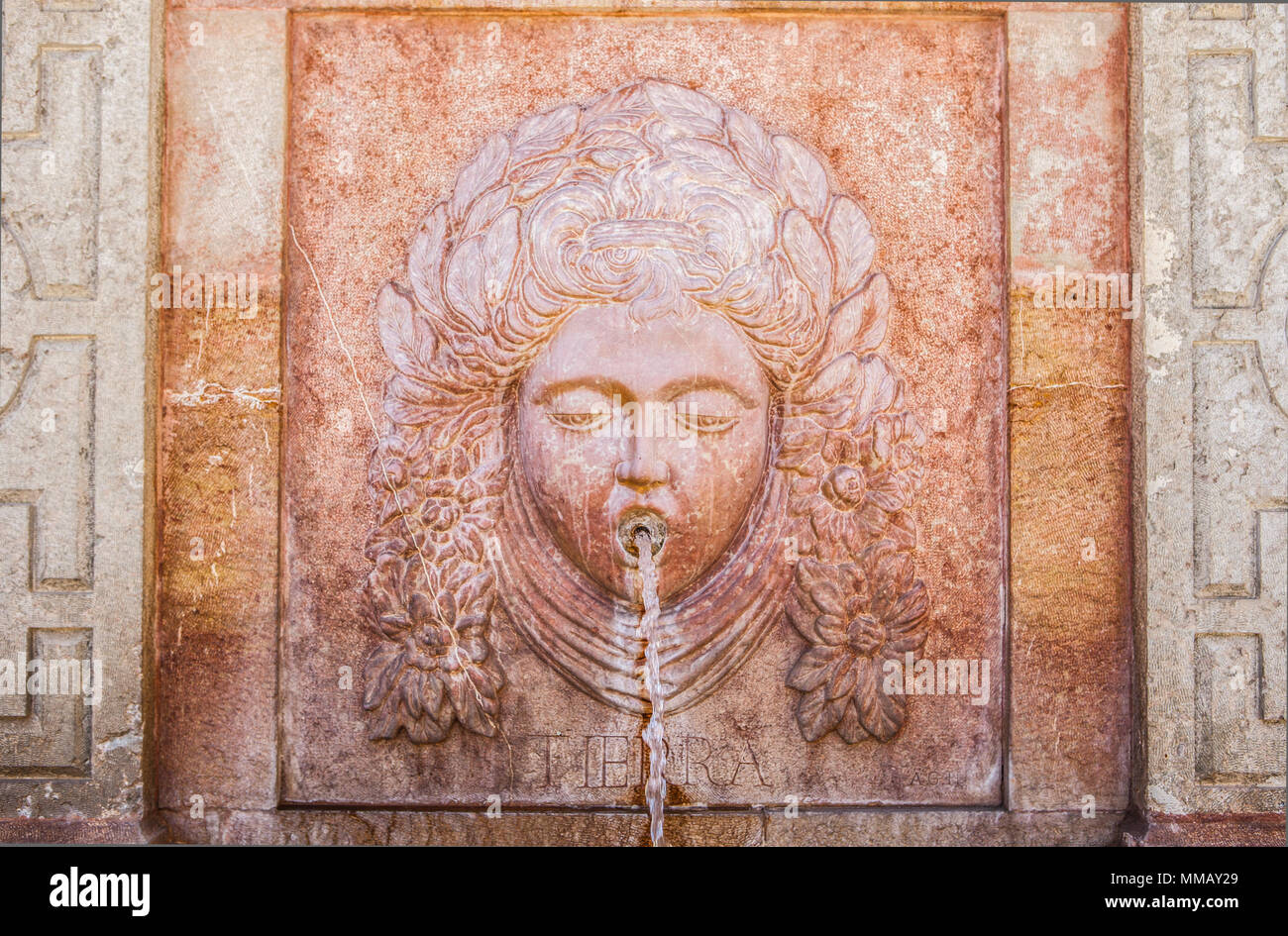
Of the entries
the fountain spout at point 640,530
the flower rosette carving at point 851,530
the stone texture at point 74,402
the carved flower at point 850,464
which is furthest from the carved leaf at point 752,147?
the stone texture at point 74,402

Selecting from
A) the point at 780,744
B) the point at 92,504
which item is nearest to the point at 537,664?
the point at 780,744

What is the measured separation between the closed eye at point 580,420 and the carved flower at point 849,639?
798 mm

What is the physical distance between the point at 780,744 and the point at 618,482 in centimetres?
101

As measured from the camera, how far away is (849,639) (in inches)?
142

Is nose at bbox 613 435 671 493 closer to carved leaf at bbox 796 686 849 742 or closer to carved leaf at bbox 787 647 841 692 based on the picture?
carved leaf at bbox 787 647 841 692

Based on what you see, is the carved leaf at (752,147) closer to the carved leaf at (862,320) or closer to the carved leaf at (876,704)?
the carved leaf at (862,320)

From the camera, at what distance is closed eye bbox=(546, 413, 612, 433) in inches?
136

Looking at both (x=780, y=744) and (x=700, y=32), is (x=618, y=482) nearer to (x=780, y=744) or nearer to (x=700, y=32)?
(x=780, y=744)

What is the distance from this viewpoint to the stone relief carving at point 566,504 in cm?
356

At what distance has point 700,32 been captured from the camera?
12.2ft

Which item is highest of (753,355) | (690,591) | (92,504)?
(753,355)

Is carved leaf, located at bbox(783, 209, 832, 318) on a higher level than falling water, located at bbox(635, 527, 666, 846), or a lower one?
higher

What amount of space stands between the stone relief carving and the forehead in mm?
65

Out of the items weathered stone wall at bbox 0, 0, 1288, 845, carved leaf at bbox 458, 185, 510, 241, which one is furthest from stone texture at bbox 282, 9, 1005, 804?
carved leaf at bbox 458, 185, 510, 241
